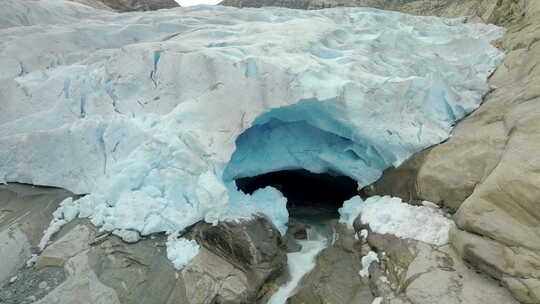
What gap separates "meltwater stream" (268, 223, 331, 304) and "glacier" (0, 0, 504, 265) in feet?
2.54

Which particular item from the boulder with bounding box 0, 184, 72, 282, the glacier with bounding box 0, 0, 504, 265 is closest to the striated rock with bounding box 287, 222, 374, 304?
the glacier with bounding box 0, 0, 504, 265

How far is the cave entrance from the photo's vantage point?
9.06 metres

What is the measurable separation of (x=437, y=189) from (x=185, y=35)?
7733mm

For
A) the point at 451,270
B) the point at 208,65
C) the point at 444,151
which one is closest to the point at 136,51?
the point at 208,65

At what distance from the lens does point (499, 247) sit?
480 cm

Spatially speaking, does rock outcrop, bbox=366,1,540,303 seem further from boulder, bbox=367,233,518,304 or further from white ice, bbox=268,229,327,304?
white ice, bbox=268,229,327,304

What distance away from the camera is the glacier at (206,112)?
6602 millimetres

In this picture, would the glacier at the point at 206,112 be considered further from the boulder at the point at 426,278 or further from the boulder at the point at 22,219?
the boulder at the point at 426,278

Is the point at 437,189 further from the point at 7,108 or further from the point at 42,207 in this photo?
the point at 7,108

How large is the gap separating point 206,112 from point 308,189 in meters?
4.26

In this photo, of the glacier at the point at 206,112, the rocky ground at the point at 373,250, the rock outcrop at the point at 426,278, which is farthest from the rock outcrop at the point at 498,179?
the glacier at the point at 206,112

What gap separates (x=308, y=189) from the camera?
10391 millimetres

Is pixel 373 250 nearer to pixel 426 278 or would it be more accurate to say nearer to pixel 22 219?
pixel 426 278

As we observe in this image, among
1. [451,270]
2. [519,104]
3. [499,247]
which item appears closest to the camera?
[499,247]
